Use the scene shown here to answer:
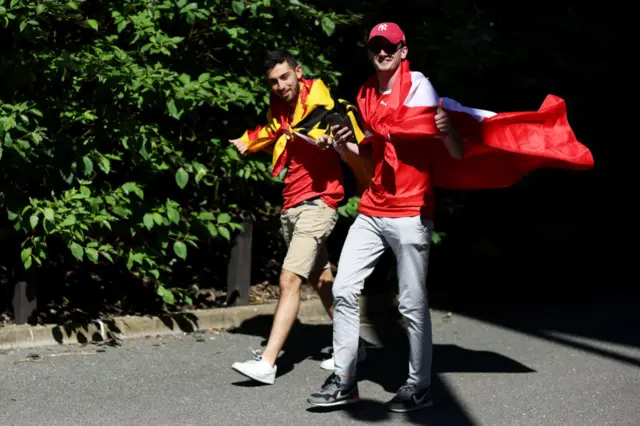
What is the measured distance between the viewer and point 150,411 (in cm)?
609

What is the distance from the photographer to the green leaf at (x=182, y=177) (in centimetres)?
788

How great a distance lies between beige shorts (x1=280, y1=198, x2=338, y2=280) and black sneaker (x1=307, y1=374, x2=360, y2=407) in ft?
2.71

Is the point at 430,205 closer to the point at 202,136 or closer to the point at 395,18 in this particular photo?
the point at 202,136

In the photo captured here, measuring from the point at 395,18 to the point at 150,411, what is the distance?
475 cm

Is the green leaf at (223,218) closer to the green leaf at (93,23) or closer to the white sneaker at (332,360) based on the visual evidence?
the white sneaker at (332,360)

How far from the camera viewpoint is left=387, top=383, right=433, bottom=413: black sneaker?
6137 millimetres

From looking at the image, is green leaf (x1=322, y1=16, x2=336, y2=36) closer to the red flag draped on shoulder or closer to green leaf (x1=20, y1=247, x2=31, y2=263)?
the red flag draped on shoulder

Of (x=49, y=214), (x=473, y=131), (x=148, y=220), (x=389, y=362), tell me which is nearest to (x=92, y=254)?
(x=49, y=214)

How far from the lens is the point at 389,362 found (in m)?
7.42

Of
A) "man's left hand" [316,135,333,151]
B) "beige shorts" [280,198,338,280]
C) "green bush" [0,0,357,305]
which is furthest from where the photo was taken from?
"green bush" [0,0,357,305]

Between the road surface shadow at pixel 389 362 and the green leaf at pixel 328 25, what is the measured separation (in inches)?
86.6

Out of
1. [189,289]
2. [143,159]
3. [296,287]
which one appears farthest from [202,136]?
[296,287]

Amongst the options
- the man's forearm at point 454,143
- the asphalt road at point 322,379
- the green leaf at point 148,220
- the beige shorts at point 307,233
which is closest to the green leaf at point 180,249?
the green leaf at point 148,220

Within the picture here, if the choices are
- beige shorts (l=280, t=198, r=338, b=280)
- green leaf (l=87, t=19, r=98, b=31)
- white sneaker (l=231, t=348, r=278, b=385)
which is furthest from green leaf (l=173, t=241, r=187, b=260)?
green leaf (l=87, t=19, r=98, b=31)
